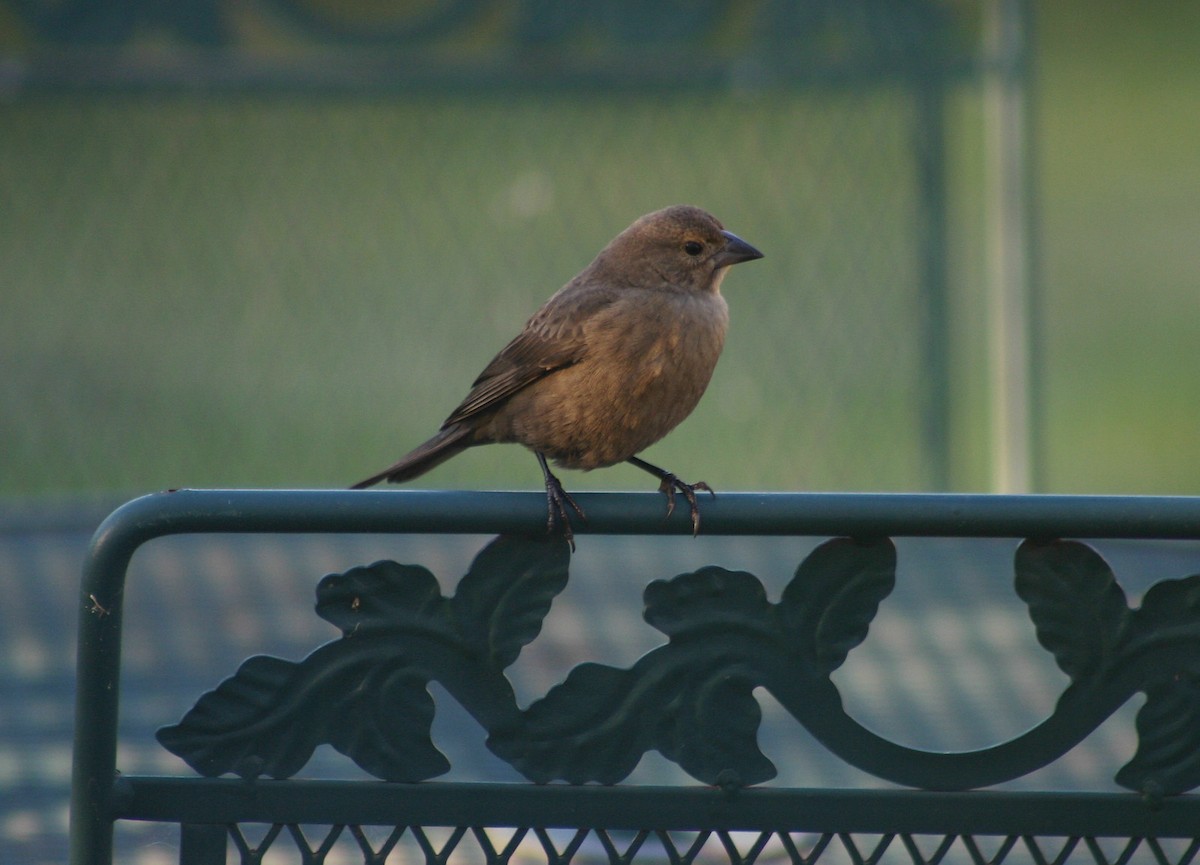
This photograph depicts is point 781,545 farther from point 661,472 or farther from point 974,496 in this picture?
point 974,496

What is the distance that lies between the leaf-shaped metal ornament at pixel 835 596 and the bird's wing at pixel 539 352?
1431 millimetres

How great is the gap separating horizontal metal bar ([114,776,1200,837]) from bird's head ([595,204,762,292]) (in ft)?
5.94

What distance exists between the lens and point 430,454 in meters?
3.53

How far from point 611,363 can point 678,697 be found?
1426 mm

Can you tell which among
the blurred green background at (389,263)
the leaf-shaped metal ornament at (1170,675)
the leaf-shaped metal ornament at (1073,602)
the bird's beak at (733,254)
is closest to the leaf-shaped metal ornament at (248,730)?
the leaf-shaped metal ornament at (1073,602)

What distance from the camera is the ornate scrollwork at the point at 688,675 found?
2.00m

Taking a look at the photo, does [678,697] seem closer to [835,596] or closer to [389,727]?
[835,596]

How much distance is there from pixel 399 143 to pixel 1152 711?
5.36m

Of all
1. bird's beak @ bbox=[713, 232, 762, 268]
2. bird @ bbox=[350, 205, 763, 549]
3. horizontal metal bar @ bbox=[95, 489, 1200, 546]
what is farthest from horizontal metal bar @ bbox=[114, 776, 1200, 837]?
bird's beak @ bbox=[713, 232, 762, 268]

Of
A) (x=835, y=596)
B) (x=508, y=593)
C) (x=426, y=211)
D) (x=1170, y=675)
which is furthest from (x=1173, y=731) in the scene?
(x=426, y=211)

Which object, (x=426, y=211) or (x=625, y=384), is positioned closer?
(x=625, y=384)

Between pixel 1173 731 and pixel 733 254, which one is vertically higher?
pixel 733 254

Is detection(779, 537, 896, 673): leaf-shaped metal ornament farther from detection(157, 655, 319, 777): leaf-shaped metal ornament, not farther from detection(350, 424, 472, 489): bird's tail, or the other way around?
detection(350, 424, 472, 489): bird's tail

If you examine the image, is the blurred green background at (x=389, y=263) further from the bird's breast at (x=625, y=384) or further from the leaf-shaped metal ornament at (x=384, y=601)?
the leaf-shaped metal ornament at (x=384, y=601)
